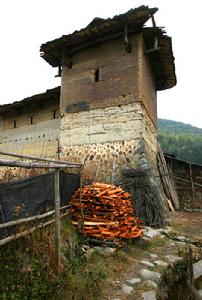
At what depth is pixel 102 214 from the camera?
6207 millimetres

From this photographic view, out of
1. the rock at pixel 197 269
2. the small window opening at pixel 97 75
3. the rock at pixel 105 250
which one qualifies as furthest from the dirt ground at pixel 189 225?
the small window opening at pixel 97 75

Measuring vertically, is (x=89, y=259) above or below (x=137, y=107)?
below

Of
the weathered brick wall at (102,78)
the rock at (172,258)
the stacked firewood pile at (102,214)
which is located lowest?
the rock at (172,258)

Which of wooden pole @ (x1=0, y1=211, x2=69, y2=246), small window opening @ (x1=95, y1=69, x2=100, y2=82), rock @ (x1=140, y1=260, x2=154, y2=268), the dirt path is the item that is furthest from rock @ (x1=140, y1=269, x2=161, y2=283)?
small window opening @ (x1=95, y1=69, x2=100, y2=82)

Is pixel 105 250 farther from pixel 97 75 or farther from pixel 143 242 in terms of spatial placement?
pixel 97 75

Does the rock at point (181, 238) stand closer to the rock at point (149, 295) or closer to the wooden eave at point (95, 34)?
the rock at point (149, 295)

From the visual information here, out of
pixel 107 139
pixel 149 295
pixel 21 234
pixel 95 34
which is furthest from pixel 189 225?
pixel 95 34

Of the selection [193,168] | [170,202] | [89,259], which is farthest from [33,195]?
[193,168]

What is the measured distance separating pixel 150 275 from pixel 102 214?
5.91ft

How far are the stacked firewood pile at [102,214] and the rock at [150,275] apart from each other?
1114mm

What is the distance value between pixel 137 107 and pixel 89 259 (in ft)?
19.0

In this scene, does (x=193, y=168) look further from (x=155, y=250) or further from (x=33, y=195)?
(x=33, y=195)

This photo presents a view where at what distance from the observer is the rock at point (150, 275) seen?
15.7 feet

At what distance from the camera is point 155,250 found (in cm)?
634
